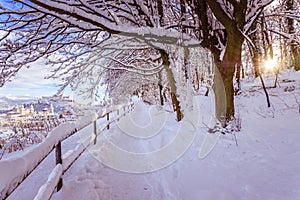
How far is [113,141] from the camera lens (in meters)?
7.10

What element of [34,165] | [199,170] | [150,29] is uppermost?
[150,29]

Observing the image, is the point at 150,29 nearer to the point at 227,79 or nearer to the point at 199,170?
the point at 227,79

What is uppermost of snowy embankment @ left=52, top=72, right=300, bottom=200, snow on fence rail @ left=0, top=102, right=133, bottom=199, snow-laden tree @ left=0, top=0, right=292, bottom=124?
snow-laden tree @ left=0, top=0, right=292, bottom=124

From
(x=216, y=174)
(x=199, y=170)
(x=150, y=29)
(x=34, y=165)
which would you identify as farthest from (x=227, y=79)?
(x=34, y=165)

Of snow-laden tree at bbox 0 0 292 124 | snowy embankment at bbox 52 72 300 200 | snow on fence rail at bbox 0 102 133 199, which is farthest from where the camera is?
snow-laden tree at bbox 0 0 292 124

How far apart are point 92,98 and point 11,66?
16.9 ft

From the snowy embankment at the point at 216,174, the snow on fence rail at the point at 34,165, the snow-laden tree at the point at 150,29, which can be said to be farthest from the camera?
the snow-laden tree at the point at 150,29

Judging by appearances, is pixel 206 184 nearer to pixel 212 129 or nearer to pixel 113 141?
pixel 212 129

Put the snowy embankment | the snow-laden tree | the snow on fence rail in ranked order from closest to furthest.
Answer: the snow on fence rail < the snowy embankment < the snow-laden tree

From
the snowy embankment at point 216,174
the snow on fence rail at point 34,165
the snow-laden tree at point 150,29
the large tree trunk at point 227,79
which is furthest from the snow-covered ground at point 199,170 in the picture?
the snow-laden tree at point 150,29

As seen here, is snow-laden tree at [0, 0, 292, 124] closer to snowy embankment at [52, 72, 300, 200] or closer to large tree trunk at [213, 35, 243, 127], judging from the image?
large tree trunk at [213, 35, 243, 127]

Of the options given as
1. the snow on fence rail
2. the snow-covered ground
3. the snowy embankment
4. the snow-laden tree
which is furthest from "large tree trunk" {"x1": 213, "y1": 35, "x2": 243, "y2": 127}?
the snow on fence rail

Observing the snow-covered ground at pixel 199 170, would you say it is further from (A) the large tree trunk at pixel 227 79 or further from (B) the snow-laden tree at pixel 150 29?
(B) the snow-laden tree at pixel 150 29

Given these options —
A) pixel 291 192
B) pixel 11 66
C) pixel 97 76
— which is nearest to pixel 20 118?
pixel 11 66
